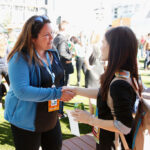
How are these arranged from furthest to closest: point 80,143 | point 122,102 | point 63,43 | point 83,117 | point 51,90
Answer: point 63,43 → point 80,143 → point 51,90 → point 83,117 → point 122,102

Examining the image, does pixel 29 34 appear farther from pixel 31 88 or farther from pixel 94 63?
pixel 94 63

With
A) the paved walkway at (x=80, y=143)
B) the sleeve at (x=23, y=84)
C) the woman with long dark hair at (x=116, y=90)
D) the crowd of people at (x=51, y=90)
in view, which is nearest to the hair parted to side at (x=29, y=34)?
the crowd of people at (x=51, y=90)

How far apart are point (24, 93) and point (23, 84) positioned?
68mm

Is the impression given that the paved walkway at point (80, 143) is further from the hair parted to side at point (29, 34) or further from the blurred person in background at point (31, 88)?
the hair parted to side at point (29, 34)

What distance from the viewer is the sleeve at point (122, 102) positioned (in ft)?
3.74

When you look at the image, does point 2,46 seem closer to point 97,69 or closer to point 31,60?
point 97,69

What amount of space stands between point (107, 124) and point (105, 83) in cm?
28

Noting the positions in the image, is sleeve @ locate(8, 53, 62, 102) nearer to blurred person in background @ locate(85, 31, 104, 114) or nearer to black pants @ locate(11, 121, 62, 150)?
black pants @ locate(11, 121, 62, 150)

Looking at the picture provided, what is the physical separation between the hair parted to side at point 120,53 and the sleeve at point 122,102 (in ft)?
0.36

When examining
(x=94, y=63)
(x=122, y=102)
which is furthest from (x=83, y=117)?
(x=94, y=63)

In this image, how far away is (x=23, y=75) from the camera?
1.37m

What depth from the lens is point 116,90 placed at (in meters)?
1.15

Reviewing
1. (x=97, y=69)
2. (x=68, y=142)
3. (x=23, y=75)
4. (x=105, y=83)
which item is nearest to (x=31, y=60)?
(x=23, y=75)

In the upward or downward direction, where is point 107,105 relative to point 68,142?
upward
